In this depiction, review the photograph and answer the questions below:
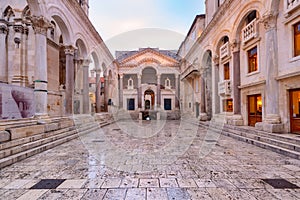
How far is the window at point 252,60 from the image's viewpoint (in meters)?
10.3

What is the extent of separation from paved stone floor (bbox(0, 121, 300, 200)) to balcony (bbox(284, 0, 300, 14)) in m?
5.36

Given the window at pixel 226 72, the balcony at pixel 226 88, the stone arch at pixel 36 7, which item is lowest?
the balcony at pixel 226 88

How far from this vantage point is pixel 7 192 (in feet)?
11.4

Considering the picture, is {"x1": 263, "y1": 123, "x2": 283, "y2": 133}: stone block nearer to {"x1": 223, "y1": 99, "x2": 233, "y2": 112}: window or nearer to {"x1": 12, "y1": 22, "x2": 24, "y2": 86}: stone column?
{"x1": 223, "y1": 99, "x2": 233, "y2": 112}: window

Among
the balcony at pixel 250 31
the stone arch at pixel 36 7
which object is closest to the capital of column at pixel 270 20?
the balcony at pixel 250 31

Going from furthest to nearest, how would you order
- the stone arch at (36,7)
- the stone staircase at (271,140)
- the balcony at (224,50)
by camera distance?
the balcony at (224,50) → the stone arch at (36,7) → the stone staircase at (271,140)

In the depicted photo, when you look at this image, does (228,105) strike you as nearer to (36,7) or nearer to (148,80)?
(36,7)

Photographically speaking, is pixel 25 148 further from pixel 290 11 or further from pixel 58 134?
pixel 290 11

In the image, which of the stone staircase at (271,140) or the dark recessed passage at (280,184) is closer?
the dark recessed passage at (280,184)

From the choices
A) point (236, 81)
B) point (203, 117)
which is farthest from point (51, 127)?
point (203, 117)

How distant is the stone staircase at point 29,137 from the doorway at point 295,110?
370 inches

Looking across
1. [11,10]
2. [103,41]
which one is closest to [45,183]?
[11,10]

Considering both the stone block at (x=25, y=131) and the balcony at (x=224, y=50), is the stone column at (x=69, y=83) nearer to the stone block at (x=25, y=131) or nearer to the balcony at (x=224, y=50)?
the stone block at (x=25, y=131)

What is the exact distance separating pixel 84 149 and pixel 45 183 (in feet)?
10.4
